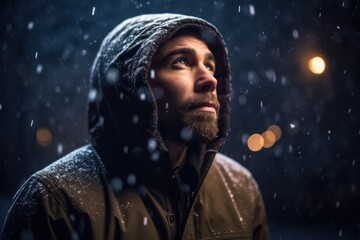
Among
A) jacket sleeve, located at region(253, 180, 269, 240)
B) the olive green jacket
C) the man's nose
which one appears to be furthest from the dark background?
jacket sleeve, located at region(253, 180, 269, 240)

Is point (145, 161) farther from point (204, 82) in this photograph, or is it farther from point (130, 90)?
point (204, 82)

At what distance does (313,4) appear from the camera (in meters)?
4.88

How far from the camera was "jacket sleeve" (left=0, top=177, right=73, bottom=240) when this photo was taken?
72.9 inches

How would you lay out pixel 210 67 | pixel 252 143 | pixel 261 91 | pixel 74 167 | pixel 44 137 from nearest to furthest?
pixel 74 167
pixel 210 67
pixel 44 137
pixel 261 91
pixel 252 143

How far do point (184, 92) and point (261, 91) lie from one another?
5288mm

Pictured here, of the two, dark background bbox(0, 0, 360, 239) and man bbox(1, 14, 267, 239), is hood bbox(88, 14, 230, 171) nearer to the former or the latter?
man bbox(1, 14, 267, 239)

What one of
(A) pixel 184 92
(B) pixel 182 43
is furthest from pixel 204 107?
(B) pixel 182 43

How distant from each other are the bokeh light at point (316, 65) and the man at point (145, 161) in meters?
5.03

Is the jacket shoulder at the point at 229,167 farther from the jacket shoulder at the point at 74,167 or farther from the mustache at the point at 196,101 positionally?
the jacket shoulder at the point at 74,167

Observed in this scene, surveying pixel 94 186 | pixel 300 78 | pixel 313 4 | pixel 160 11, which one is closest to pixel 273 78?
pixel 300 78

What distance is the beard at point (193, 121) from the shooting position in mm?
2361

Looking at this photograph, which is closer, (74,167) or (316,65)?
(74,167)

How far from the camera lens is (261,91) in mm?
7293

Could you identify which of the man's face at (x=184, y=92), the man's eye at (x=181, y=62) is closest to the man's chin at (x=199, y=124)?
the man's face at (x=184, y=92)
